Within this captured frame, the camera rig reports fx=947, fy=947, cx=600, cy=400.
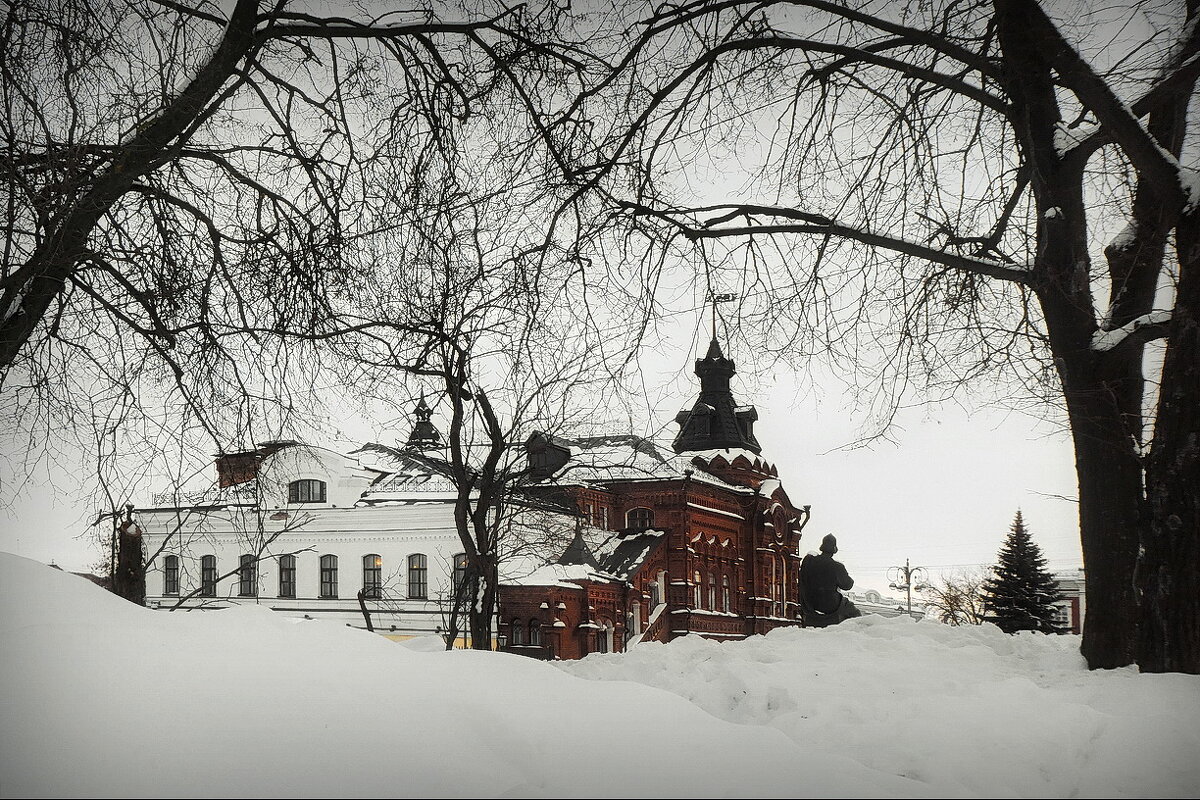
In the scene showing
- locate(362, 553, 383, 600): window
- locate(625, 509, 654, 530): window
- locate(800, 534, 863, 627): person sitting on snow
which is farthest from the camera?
locate(625, 509, 654, 530): window

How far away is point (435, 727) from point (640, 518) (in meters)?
40.3

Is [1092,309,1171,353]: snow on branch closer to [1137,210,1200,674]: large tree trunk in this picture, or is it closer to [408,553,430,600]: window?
[1137,210,1200,674]: large tree trunk

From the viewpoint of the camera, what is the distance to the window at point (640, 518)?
141 feet

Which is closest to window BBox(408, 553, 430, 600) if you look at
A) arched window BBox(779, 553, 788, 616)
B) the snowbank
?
arched window BBox(779, 553, 788, 616)

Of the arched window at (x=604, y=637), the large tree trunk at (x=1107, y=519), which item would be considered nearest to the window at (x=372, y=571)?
the arched window at (x=604, y=637)

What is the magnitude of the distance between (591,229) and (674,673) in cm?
329

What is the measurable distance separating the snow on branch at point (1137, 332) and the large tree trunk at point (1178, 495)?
0.30 metres

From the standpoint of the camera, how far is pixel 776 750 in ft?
10.3

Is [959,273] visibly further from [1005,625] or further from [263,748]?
[1005,625]

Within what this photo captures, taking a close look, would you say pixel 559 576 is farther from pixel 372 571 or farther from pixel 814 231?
pixel 814 231

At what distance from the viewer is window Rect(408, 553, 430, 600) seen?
122 feet

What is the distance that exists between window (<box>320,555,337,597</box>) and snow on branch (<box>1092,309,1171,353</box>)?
36044 mm

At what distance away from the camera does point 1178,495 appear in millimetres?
5906

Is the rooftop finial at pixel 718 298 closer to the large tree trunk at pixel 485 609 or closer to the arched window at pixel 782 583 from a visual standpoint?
the large tree trunk at pixel 485 609
